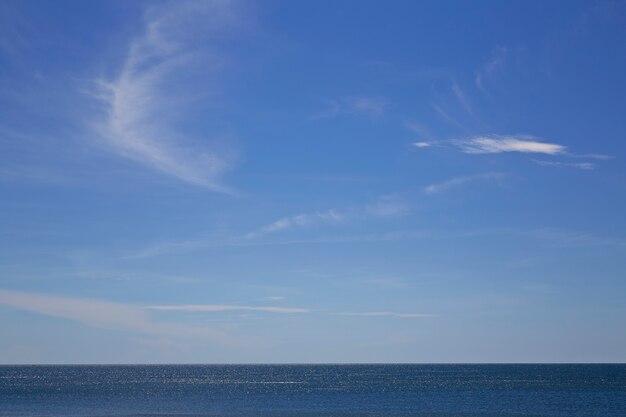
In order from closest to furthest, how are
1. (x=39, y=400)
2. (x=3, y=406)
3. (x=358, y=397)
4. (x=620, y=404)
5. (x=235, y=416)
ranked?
1. (x=235, y=416)
2. (x=3, y=406)
3. (x=620, y=404)
4. (x=39, y=400)
5. (x=358, y=397)

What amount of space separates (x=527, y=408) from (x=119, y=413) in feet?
118

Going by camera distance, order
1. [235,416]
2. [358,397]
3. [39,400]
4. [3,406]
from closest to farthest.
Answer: [235,416] < [3,406] < [39,400] < [358,397]

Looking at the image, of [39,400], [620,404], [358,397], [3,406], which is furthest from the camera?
[358,397]

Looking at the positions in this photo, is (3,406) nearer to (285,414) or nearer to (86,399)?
(86,399)

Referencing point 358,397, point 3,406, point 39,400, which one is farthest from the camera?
point 358,397

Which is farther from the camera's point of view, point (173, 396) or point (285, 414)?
point (173, 396)

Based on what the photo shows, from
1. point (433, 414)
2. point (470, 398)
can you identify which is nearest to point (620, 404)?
point (470, 398)

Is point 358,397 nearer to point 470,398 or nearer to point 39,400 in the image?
point 470,398

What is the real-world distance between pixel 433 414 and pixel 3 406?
1497 inches

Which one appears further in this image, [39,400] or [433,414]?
[39,400]

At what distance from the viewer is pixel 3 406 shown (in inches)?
2539

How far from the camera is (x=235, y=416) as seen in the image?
5694 cm

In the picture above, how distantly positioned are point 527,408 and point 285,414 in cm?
2295

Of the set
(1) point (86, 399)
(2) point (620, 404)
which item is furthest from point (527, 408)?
(1) point (86, 399)
